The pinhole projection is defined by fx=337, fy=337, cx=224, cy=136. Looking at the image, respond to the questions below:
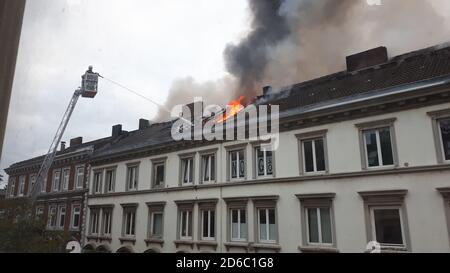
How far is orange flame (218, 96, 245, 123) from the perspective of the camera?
699 centimetres

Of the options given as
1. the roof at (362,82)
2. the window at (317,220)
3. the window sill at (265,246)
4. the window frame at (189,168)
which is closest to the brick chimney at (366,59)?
the roof at (362,82)

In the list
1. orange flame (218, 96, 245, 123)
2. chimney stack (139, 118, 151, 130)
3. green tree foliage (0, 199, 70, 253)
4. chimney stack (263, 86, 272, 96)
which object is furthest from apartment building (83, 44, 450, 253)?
green tree foliage (0, 199, 70, 253)

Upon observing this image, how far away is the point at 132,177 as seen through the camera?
7.44 meters

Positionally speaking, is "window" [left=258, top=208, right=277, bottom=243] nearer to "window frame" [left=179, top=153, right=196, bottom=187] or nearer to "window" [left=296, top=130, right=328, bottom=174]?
"window" [left=296, top=130, right=328, bottom=174]

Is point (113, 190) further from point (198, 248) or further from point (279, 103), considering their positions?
point (279, 103)

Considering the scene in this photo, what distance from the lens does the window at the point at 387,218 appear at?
479 centimetres

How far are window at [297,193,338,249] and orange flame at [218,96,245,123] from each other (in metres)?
2.20

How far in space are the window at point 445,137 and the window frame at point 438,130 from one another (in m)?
0.02

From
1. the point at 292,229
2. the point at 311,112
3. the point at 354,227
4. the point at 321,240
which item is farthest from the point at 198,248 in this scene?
the point at 311,112

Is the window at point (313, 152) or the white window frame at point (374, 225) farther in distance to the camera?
the window at point (313, 152)

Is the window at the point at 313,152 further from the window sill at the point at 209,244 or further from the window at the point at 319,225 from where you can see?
the window sill at the point at 209,244

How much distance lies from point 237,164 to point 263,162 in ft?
1.78

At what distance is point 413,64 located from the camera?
231 inches

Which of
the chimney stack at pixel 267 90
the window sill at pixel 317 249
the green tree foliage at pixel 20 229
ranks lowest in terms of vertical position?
the window sill at pixel 317 249
